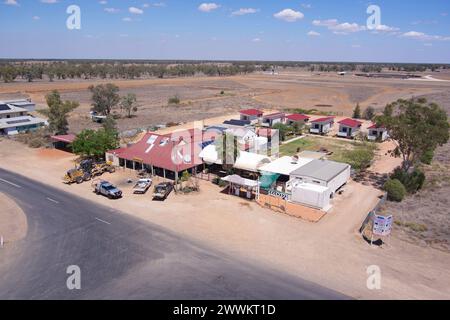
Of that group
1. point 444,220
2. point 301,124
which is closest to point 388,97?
point 301,124

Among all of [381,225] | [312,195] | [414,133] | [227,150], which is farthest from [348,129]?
[381,225]

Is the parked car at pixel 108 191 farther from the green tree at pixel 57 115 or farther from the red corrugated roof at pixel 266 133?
the green tree at pixel 57 115

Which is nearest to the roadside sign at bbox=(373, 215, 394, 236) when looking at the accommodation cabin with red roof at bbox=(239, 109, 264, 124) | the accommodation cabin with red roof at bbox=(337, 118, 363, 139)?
the accommodation cabin with red roof at bbox=(337, 118, 363, 139)

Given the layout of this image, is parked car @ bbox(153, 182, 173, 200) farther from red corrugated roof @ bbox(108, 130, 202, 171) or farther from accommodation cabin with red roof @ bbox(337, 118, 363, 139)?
accommodation cabin with red roof @ bbox(337, 118, 363, 139)

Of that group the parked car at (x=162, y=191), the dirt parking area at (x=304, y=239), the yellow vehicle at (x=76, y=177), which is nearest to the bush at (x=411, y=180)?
the dirt parking area at (x=304, y=239)

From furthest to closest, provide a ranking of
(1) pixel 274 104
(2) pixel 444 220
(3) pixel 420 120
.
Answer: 1. (1) pixel 274 104
2. (3) pixel 420 120
3. (2) pixel 444 220

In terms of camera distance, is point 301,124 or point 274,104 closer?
point 301,124

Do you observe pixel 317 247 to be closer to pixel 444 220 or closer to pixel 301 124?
pixel 444 220
